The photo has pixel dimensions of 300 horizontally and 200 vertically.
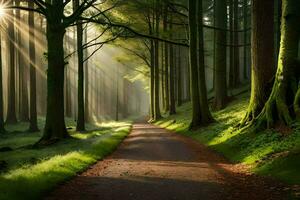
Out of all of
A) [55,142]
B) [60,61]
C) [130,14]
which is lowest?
[55,142]

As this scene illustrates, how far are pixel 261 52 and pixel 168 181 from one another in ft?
25.7

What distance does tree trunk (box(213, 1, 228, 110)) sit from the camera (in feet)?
77.6

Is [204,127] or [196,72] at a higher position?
[196,72]

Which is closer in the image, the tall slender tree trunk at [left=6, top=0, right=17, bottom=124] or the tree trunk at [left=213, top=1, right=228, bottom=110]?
the tree trunk at [left=213, top=1, right=228, bottom=110]

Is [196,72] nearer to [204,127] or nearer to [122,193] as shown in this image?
[204,127]

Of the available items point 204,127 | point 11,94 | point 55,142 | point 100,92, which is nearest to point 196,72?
point 204,127

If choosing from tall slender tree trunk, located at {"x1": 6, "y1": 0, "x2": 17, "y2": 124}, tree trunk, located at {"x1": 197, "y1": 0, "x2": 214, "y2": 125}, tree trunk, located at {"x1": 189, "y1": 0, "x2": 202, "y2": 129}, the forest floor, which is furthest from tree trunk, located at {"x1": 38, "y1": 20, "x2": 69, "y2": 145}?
tall slender tree trunk, located at {"x1": 6, "y1": 0, "x2": 17, "y2": 124}

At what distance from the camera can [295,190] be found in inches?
289

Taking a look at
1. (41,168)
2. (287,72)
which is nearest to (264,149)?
(287,72)

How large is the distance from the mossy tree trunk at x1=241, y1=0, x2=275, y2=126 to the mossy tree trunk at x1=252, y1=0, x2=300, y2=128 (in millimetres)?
1261

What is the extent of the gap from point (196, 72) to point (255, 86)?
6.82m

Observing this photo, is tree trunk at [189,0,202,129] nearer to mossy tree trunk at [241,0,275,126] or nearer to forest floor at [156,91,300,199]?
forest floor at [156,91,300,199]

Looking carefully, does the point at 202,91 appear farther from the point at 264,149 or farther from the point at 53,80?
the point at 264,149

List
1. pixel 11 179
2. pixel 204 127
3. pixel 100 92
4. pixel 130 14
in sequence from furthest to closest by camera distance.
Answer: pixel 100 92
pixel 130 14
pixel 204 127
pixel 11 179
